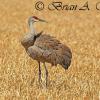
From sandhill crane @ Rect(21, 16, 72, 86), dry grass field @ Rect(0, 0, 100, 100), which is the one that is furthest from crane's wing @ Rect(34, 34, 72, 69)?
dry grass field @ Rect(0, 0, 100, 100)

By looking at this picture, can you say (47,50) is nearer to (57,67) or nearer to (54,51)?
(54,51)

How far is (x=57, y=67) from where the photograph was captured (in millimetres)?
11062

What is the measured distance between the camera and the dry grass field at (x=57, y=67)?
8.53 metres

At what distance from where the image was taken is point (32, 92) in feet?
27.9

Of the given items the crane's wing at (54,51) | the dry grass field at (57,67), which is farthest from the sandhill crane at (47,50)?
the dry grass field at (57,67)

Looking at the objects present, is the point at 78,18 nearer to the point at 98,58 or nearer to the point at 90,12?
the point at 90,12

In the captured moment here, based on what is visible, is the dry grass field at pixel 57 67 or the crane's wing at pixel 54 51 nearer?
the dry grass field at pixel 57 67

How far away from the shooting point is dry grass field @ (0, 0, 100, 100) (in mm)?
8531

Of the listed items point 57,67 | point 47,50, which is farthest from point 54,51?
point 57,67

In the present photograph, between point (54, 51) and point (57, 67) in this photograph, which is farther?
point (57, 67)

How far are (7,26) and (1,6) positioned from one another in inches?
292

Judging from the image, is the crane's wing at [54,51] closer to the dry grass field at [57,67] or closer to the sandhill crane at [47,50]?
the sandhill crane at [47,50]

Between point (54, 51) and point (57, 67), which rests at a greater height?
point (54, 51)

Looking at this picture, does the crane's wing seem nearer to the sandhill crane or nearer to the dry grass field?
the sandhill crane
